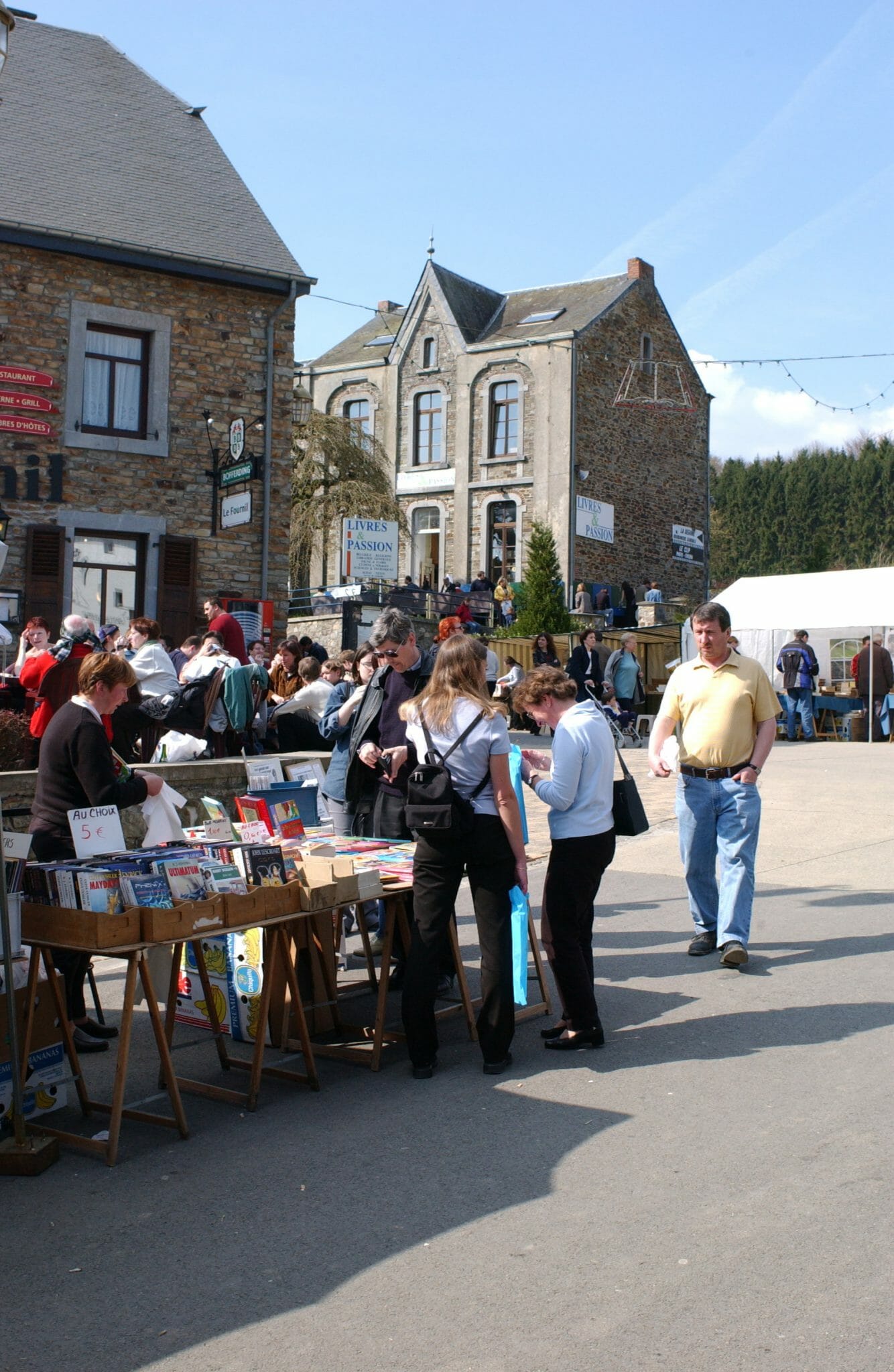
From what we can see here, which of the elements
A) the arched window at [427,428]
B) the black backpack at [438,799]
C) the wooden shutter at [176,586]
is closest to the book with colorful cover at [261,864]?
the black backpack at [438,799]

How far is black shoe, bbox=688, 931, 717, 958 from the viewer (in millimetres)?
7309

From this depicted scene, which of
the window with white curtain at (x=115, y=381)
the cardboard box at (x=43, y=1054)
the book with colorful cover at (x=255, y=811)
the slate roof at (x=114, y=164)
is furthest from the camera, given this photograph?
the window with white curtain at (x=115, y=381)

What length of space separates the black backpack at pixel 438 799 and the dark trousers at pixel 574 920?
22.9 inches

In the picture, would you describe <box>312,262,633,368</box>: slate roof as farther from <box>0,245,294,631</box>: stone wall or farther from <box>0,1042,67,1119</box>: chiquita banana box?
<box>0,1042,67,1119</box>: chiquita banana box

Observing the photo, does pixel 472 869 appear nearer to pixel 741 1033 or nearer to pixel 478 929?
pixel 478 929

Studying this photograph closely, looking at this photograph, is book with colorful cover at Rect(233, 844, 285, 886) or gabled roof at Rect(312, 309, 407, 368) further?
gabled roof at Rect(312, 309, 407, 368)

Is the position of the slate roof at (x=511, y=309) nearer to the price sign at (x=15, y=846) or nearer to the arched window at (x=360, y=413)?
the arched window at (x=360, y=413)

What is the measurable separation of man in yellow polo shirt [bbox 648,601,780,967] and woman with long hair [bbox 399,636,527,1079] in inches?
83.5

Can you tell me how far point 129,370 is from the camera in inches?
763

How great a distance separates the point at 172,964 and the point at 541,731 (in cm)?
1609

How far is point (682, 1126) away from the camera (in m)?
4.64

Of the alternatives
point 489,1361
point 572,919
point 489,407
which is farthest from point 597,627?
point 489,1361

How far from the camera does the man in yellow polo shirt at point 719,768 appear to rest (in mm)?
7102

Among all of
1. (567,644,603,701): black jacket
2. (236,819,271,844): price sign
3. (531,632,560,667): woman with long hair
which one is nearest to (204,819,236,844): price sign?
(236,819,271,844): price sign
